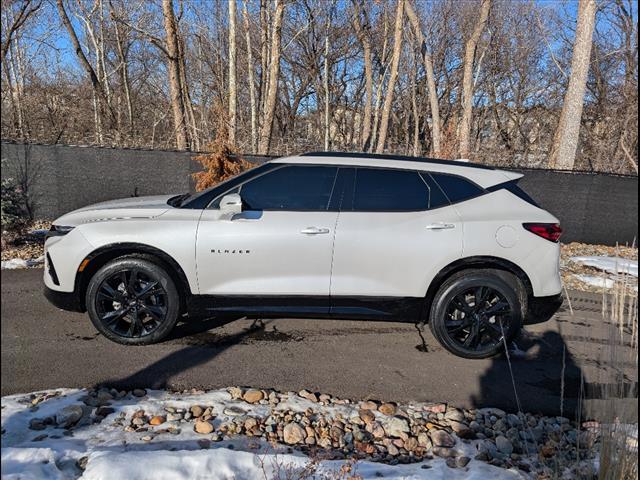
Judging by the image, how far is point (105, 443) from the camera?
244cm

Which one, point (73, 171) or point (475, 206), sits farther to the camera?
point (73, 171)

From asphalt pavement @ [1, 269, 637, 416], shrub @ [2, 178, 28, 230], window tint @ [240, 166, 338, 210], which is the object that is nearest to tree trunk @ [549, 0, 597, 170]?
asphalt pavement @ [1, 269, 637, 416]

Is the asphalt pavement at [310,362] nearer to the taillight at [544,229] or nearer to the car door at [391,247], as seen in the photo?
the car door at [391,247]

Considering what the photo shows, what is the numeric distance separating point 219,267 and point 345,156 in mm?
1627

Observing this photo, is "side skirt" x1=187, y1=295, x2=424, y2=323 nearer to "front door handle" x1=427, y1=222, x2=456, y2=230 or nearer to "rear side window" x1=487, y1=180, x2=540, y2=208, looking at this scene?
"front door handle" x1=427, y1=222, x2=456, y2=230

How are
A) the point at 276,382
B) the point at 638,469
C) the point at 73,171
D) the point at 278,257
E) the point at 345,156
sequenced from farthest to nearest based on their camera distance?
the point at 73,171 → the point at 345,156 → the point at 278,257 → the point at 276,382 → the point at 638,469

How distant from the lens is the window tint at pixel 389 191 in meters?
3.89

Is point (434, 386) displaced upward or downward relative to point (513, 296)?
downward

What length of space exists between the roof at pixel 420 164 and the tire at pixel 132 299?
1550 mm

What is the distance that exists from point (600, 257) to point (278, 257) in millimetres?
8043

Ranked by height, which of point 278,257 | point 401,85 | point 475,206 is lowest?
point 278,257

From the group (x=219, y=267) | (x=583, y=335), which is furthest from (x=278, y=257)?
(x=583, y=335)

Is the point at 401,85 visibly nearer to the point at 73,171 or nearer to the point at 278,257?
the point at 73,171

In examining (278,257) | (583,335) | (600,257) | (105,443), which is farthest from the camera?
(600,257)
